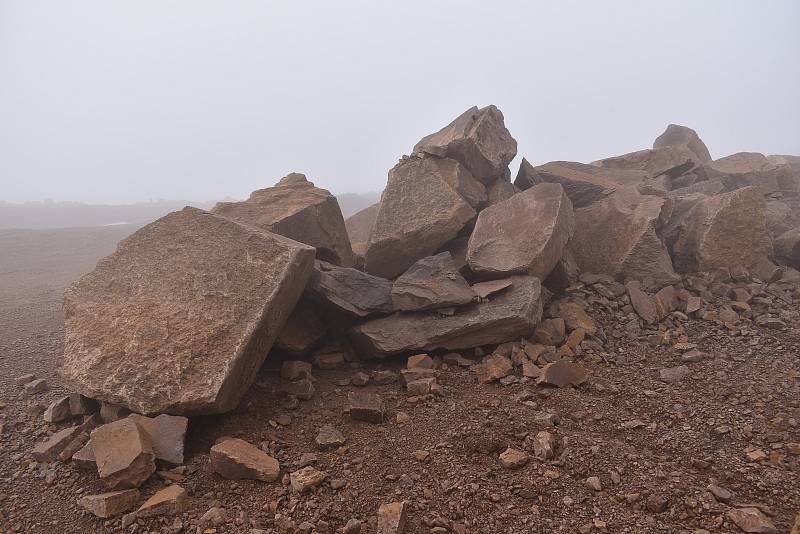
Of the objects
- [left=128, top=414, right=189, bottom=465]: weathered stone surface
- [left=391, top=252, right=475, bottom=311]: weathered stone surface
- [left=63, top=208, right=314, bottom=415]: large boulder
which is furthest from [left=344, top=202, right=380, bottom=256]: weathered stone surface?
[left=128, top=414, right=189, bottom=465]: weathered stone surface

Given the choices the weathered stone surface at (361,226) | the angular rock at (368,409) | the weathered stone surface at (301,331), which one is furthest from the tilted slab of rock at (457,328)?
the weathered stone surface at (361,226)

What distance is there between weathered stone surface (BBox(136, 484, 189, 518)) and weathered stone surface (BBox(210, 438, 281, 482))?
0.73 feet

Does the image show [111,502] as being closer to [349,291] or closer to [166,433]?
[166,433]

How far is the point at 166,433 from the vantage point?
2.66 meters

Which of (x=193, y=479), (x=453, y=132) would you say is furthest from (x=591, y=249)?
(x=193, y=479)

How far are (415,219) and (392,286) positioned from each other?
0.90 metres

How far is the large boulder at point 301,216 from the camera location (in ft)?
14.5

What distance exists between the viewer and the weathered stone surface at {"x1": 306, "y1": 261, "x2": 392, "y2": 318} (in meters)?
3.82

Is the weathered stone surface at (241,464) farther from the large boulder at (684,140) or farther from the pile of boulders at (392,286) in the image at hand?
the large boulder at (684,140)

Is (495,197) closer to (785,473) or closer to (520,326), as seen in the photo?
(520,326)

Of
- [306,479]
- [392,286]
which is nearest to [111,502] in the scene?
[306,479]

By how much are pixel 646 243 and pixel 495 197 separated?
155cm

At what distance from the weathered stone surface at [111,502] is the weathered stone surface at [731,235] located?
191 inches

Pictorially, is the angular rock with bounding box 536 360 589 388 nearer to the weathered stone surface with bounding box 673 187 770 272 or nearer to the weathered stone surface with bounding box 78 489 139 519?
the weathered stone surface with bounding box 673 187 770 272
